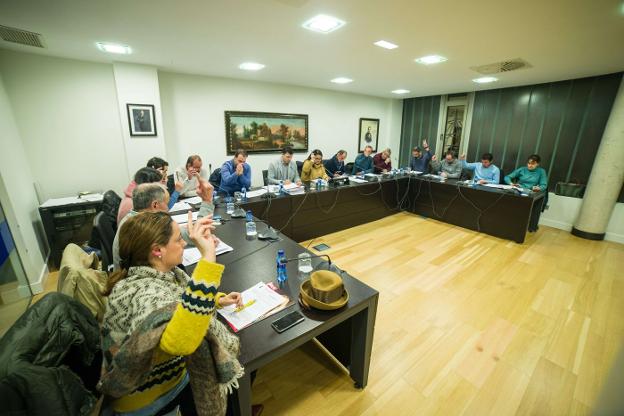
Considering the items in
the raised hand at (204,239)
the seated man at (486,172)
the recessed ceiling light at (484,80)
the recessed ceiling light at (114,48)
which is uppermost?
the recessed ceiling light at (114,48)

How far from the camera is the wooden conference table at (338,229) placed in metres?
1.21

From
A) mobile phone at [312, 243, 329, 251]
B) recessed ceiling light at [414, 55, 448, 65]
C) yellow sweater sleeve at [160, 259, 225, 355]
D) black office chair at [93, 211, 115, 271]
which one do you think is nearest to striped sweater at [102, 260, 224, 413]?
yellow sweater sleeve at [160, 259, 225, 355]

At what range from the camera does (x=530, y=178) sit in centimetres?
448

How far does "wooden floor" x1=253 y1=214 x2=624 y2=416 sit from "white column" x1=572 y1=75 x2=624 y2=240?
1.85 feet

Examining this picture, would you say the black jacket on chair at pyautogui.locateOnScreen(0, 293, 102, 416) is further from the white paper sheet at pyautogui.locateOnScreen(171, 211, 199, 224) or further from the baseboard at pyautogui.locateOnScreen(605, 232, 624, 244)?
the baseboard at pyautogui.locateOnScreen(605, 232, 624, 244)

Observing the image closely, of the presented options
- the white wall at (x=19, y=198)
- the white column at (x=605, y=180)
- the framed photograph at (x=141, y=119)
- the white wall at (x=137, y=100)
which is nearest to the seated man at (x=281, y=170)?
the white wall at (x=137, y=100)

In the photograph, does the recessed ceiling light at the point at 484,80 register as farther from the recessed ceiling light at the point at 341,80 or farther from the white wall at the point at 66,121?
the white wall at the point at 66,121

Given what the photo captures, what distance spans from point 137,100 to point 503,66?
543 centimetres

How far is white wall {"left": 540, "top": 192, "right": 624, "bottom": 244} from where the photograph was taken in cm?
417

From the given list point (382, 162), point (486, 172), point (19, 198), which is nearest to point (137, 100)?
point (19, 198)

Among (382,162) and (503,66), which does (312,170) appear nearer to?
(382,162)

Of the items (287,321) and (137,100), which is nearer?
(287,321)

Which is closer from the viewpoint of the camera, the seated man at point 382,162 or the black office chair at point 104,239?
the black office chair at point 104,239

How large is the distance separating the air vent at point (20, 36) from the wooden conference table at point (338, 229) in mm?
2551
